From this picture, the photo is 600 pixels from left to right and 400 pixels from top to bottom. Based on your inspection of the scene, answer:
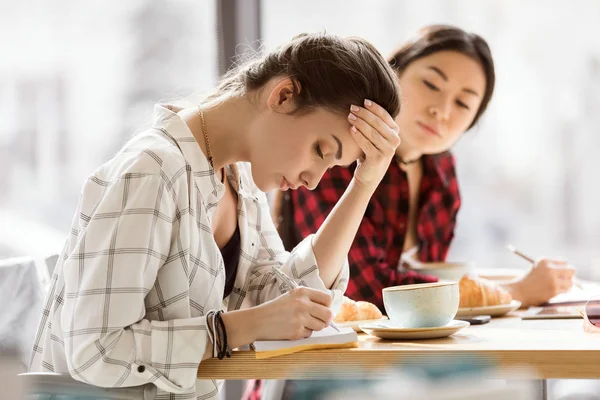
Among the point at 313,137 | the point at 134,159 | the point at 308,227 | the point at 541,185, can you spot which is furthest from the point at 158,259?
the point at 541,185

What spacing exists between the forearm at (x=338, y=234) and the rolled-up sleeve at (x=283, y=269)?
→ 0.02 meters

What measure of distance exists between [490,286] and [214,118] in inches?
24.8

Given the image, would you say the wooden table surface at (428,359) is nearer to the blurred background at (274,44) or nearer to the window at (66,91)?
the window at (66,91)

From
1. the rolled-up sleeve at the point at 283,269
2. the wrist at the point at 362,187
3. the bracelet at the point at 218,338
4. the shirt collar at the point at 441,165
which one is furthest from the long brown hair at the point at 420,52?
the bracelet at the point at 218,338

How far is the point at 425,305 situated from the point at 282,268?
33cm

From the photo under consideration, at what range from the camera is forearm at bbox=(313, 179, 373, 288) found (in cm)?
143

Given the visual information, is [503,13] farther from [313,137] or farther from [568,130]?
[313,137]

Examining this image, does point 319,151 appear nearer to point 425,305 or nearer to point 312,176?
point 312,176

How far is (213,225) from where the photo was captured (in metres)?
1.44

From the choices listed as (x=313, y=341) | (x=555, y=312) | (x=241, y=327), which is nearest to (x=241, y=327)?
(x=241, y=327)

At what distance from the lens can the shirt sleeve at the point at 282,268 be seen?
140 centimetres

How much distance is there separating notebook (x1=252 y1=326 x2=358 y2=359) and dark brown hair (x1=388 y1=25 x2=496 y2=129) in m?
1.01

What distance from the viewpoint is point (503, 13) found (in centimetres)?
318

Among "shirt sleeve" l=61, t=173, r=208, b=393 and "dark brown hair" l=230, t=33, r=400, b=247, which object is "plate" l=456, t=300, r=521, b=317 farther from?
"shirt sleeve" l=61, t=173, r=208, b=393
